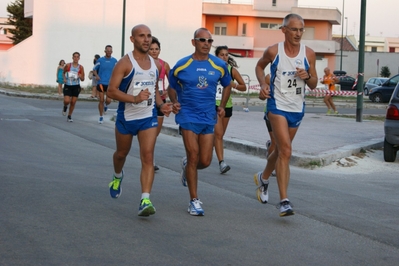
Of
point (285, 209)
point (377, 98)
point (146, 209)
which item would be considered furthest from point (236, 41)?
point (146, 209)

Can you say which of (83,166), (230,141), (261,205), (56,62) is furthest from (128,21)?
(261,205)

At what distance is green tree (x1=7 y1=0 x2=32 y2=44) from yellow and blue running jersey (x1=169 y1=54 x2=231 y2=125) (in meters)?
69.5

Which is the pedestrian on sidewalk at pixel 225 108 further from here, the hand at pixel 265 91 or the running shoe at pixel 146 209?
the running shoe at pixel 146 209

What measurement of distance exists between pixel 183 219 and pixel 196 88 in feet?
→ 4.57

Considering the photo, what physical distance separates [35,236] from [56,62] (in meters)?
41.6

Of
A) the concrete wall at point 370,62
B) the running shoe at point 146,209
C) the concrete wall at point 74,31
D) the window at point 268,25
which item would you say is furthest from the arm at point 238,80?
the concrete wall at point 370,62

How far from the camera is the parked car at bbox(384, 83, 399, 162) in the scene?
12641mm

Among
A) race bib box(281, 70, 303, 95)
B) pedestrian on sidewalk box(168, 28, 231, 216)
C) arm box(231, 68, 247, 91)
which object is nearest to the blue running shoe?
pedestrian on sidewalk box(168, 28, 231, 216)

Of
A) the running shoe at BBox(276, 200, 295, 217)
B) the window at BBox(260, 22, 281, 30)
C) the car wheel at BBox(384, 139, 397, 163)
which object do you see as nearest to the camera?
the running shoe at BBox(276, 200, 295, 217)

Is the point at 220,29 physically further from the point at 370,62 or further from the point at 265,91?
the point at 265,91

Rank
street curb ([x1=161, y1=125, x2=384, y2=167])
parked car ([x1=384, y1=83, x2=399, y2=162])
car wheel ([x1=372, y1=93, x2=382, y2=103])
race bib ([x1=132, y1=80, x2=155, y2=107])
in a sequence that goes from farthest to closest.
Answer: car wheel ([x1=372, y1=93, x2=382, y2=103]) < parked car ([x1=384, y1=83, x2=399, y2=162]) < street curb ([x1=161, y1=125, x2=384, y2=167]) < race bib ([x1=132, y1=80, x2=155, y2=107])

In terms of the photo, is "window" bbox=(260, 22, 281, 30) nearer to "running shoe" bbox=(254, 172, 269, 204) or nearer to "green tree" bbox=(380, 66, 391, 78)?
"green tree" bbox=(380, 66, 391, 78)

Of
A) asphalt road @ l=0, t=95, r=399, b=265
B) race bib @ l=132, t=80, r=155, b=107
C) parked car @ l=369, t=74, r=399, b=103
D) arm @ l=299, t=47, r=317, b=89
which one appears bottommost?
asphalt road @ l=0, t=95, r=399, b=265

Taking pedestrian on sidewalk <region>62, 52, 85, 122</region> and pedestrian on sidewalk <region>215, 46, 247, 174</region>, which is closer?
pedestrian on sidewalk <region>215, 46, 247, 174</region>
